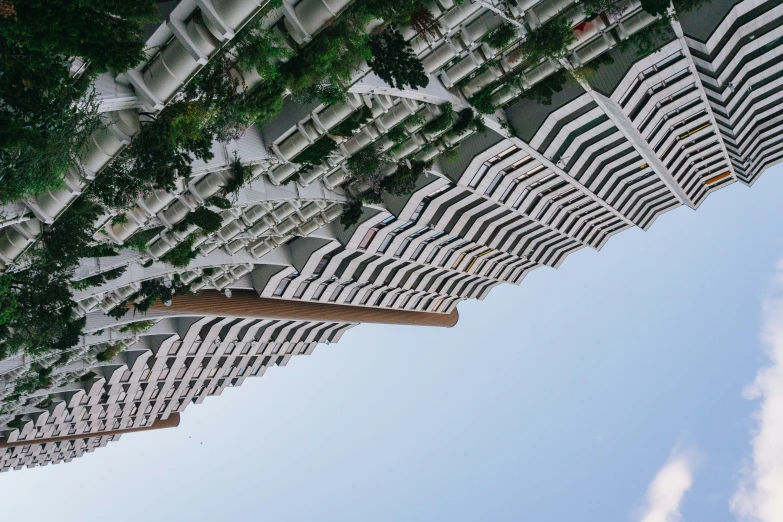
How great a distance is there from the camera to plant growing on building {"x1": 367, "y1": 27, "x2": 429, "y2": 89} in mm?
24516

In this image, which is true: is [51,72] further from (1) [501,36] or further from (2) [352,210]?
(2) [352,210]

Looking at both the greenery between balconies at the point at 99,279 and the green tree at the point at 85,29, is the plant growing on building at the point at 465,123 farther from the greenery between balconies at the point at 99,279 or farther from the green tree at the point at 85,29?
the greenery between balconies at the point at 99,279

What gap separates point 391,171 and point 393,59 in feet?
45.8

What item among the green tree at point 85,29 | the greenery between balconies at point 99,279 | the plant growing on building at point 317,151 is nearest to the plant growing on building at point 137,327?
the greenery between balconies at point 99,279

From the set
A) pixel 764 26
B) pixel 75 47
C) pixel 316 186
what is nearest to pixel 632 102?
pixel 764 26

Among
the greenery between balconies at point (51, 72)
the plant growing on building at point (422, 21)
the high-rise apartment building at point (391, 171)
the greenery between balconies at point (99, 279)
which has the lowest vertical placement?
the high-rise apartment building at point (391, 171)

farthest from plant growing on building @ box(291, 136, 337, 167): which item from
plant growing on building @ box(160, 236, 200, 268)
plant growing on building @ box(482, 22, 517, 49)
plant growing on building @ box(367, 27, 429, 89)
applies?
plant growing on building @ box(160, 236, 200, 268)

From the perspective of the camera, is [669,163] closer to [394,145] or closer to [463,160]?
[463,160]

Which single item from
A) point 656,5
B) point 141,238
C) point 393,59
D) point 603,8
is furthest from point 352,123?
point 656,5

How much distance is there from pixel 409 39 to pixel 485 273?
4597 cm

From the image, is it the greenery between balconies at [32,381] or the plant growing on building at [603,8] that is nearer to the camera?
the plant growing on building at [603,8]

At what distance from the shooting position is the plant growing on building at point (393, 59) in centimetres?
2452

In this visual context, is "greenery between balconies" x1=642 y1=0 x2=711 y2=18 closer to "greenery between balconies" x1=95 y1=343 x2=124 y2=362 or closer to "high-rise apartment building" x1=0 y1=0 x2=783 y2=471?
"high-rise apartment building" x1=0 y1=0 x2=783 y2=471

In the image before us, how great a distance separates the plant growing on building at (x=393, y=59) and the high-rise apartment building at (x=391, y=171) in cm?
60
